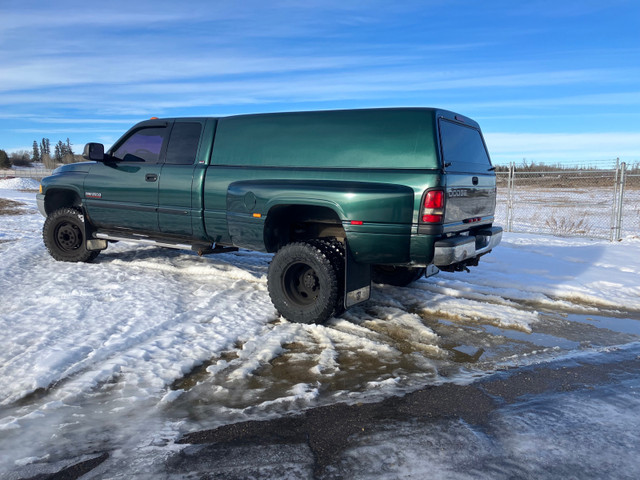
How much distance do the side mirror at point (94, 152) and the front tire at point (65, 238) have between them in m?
1.04

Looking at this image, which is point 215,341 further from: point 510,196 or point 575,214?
point 575,214

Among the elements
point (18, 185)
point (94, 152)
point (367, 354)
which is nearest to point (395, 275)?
point (367, 354)

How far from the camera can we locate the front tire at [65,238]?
7.33 m

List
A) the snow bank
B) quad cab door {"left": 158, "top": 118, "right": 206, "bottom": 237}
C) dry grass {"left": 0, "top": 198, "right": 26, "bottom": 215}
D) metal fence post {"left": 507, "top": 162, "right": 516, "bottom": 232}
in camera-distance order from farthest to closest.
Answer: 1. the snow bank
2. dry grass {"left": 0, "top": 198, "right": 26, "bottom": 215}
3. metal fence post {"left": 507, "top": 162, "right": 516, "bottom": 232}
4. quad cab door {"left": 158, "top": 118, "right": 206, "bottom": 237}

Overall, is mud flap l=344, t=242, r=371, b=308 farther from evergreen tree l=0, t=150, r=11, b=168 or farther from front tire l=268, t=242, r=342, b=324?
evergreen tree l=0, t=150, r=11, b=168

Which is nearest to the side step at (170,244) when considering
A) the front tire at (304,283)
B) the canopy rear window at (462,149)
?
the front tire at (304,283)

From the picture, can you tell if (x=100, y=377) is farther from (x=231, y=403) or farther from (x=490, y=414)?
(x=490, y=414)

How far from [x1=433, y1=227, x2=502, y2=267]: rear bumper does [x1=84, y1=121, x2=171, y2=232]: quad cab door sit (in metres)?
3.53

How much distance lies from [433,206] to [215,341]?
7.29 ft

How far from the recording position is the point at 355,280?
5.04 meters

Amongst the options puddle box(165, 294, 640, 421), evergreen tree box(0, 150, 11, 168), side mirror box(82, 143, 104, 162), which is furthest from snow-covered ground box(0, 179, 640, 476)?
evergreen tree box(0, 150, 11, 168)

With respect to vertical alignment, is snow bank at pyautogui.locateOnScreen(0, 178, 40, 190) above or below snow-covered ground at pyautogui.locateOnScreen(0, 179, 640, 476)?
above

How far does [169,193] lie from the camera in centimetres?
614

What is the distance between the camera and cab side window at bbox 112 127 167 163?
6461 millimetres
